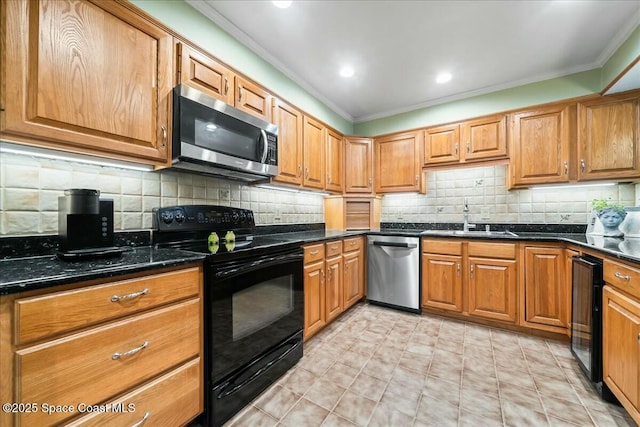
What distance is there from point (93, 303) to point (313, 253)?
148cm

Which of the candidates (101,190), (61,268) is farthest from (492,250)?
(101,190)

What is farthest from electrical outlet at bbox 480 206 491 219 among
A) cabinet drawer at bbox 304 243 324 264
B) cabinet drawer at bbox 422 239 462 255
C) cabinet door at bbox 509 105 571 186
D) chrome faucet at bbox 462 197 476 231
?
cabinet drawer at bbox 304 243 324 264

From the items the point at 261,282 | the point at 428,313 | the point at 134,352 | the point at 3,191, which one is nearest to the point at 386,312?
the point at 428,313

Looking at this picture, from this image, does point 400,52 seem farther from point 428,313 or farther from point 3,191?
point 3,191

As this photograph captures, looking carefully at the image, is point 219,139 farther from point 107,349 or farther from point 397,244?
point 397,244

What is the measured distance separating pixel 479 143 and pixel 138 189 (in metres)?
3.29

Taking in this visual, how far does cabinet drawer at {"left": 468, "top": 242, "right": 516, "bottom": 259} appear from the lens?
236 cm

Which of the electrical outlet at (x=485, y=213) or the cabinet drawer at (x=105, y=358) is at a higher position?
the electrical outlet at (x=485, y=213)

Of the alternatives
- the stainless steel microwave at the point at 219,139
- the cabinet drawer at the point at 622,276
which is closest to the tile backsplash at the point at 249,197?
the stainless steel microwave at the point at 219,139

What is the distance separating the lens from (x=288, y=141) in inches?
95.2

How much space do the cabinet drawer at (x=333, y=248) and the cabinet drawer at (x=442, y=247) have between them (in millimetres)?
971

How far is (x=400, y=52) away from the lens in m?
2.30

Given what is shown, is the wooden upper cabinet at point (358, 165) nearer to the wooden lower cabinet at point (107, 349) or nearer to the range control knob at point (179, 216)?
the range control knob at point (179, 216)

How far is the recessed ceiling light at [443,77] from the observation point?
2.63 metres
